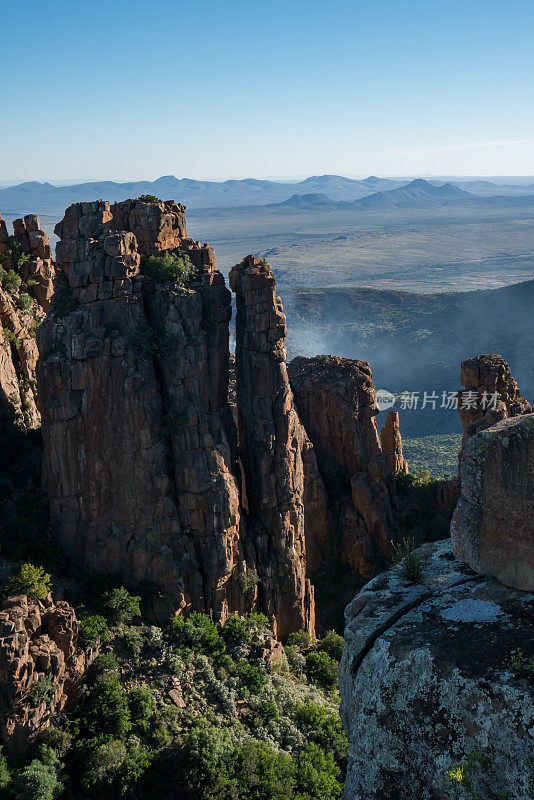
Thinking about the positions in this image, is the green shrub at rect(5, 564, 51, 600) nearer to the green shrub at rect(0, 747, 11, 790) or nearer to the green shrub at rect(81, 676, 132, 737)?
the green shrub at rect(81, 676, 132, 737)

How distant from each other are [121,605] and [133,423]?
9.28 metres

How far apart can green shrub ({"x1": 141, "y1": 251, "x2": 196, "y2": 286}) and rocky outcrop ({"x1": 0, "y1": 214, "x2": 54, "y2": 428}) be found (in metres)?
9.83

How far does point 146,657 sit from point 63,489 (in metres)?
9.72

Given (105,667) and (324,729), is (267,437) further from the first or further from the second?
(324,729)

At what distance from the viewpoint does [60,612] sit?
95.8ft


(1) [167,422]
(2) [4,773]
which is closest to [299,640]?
(1) [167,422]

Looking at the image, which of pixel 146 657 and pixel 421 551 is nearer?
pixel 421 551

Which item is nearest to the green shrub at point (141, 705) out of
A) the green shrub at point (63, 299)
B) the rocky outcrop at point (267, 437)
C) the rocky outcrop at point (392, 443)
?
the rocky outcrop at point (267, 437)

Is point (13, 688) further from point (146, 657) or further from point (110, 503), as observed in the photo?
point (110, 503)

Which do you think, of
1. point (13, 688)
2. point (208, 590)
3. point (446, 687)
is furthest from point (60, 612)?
point (446, 687)

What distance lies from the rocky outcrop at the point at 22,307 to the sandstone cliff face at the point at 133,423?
5.84 m

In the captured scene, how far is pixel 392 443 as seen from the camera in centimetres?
5231

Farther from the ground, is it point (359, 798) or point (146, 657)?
point (359, 798)

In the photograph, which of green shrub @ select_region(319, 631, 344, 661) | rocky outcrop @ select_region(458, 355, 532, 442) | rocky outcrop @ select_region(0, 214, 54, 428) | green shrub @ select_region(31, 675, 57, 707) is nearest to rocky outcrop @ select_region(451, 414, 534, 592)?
green shrub @ select_region(31, 675, 57, 707)
